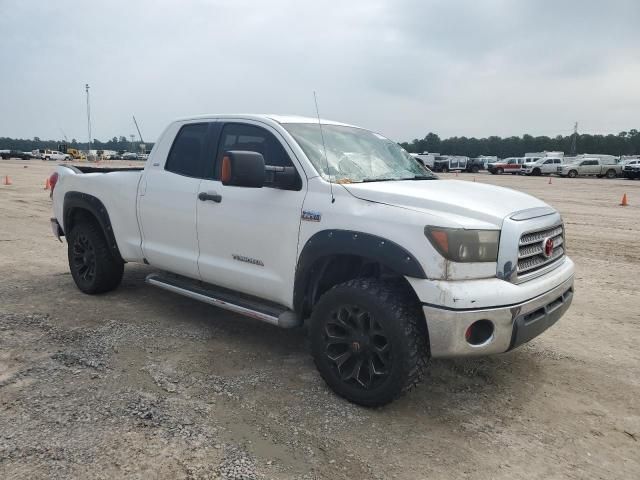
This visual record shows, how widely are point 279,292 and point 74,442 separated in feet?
5.29

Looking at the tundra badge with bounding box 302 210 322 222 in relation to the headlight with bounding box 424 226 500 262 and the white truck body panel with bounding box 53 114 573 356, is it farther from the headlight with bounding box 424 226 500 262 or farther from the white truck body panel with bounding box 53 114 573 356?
the headlight with bounding box 424 226 500 262

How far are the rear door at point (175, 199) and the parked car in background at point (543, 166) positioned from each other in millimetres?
43248

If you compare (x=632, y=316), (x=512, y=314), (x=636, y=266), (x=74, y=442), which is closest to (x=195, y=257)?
(x=74, y=442)

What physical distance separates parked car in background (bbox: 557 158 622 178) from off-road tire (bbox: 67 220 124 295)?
4280 centimetres

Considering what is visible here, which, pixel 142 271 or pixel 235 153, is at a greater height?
pixel 235 153

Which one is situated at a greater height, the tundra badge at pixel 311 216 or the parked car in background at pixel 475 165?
the tundra badge at pixel 311 216

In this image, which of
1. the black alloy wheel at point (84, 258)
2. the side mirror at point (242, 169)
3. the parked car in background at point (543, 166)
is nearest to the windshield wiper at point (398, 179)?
the side mirror at point (242, 169)

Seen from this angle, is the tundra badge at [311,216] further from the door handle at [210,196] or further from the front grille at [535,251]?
the front grille at [535,251]

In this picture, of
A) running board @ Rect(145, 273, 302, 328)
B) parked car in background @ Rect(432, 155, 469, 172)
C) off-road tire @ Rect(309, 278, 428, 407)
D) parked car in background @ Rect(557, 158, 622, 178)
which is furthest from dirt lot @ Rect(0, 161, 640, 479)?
parked car in background @ Rect(432, 155, 469, 172)

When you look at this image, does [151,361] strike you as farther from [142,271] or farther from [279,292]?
[142,271]

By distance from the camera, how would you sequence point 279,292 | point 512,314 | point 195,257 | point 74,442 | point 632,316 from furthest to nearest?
A: 1. point 632,316
2. point 195,257
3. point 279,292
4. point 512,314
5. point 74,442

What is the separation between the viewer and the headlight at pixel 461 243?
3102mm

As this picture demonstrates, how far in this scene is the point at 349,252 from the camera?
344 cm

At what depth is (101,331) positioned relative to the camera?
4.70 meters
